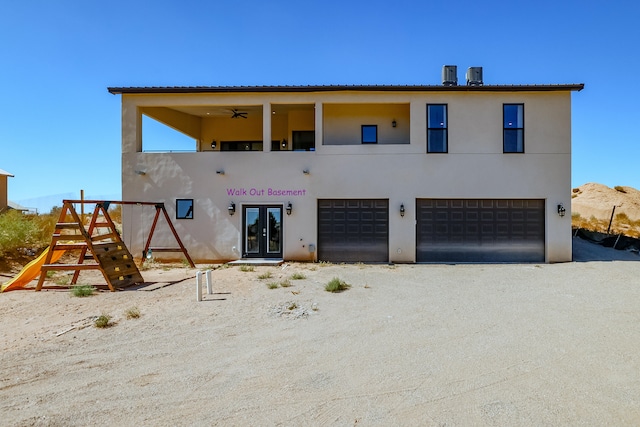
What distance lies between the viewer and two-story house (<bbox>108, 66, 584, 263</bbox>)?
51.1ft

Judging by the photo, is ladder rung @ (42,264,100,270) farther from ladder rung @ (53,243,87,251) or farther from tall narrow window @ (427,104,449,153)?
tall narrow window @ (427,104,449,153)

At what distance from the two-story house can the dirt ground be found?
5601 mm

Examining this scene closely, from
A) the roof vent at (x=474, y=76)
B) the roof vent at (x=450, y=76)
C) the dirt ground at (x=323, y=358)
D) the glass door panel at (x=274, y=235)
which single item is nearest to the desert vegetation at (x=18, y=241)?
the dirt ground at (x=323, y=358)

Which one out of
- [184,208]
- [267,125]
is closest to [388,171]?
[267,125]

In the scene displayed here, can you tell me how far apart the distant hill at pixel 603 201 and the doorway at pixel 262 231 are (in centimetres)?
4252

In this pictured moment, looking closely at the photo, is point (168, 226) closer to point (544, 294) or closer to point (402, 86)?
point (402, 86)

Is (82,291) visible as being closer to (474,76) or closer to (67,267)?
(67,267)

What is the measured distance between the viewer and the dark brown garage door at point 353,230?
15.8 meters

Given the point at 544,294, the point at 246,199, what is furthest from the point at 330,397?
the point at 246,199

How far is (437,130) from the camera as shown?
51.5 feet

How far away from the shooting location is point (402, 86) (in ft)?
50.4

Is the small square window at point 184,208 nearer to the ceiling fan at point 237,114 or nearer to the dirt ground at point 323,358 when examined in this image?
the ceiling fan at point 237,114

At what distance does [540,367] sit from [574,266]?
1144cm

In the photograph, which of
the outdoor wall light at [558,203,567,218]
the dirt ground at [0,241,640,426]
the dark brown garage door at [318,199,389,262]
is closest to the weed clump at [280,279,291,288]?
the dirt ground at [0,241,640,426]
